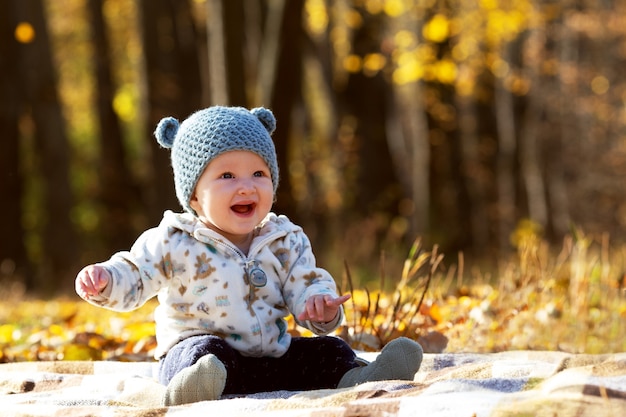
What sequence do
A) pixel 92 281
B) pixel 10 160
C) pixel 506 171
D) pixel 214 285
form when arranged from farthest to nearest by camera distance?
pixel 506 171, pixel 10 160, pixel 214 285, pixel 92 281

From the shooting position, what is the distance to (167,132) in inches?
161

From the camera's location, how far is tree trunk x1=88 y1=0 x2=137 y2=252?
742 inches

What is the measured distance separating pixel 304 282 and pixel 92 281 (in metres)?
0.75

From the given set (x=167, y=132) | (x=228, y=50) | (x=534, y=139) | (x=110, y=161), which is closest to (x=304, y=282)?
(x=167, y=132)

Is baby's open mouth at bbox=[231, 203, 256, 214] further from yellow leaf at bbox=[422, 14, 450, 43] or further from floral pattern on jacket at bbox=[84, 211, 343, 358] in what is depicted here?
yellow leaf at bbox=[422, 14, 450, 43]

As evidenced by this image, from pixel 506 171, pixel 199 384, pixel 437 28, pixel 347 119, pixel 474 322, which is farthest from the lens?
pixel 506 171

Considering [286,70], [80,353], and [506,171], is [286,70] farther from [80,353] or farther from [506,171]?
[506,171]

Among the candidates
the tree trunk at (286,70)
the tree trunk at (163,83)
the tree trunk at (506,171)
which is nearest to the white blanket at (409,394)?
the tree trunk at (286,70)

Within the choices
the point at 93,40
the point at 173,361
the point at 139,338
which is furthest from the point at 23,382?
the point at 93,40

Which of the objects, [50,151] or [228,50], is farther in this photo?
[50,151]

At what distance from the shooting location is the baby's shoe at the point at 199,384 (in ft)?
11.1

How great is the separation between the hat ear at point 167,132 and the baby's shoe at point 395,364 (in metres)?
1.14

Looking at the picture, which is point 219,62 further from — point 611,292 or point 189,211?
point 189,211

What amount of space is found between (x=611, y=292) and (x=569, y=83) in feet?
55.7
